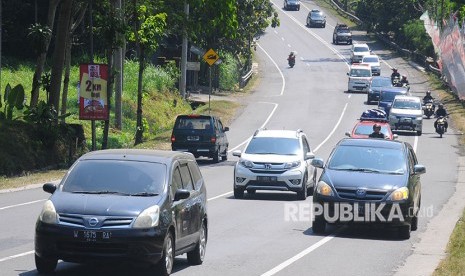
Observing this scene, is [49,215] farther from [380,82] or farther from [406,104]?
[380,82]

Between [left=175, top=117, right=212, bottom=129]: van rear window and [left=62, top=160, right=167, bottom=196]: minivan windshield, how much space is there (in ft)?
87.8

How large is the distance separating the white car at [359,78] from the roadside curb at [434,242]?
1748 inches

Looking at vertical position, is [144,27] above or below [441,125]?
above

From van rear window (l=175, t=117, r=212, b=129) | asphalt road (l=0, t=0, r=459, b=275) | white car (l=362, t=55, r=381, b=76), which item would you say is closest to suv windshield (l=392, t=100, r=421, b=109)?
asphalt road (l=0, t=0, r=459, b=275)

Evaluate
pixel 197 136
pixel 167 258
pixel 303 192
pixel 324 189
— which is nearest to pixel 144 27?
pixel 197 136

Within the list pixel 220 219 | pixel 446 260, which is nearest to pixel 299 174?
pixel 220 219

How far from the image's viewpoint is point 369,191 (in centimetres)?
1998

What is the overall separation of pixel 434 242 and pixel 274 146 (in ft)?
30.6

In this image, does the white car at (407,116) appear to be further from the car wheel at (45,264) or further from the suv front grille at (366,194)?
the car wheel at (45,264)

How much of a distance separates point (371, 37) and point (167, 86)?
4835cm

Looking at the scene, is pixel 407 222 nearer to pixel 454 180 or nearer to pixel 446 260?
pixel 446 260

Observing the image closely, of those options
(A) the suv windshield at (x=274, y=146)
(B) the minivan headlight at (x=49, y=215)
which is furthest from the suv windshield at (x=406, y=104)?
(B) the minivan headlight at (x=49, y=215)

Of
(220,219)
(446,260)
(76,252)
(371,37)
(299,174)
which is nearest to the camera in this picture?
(76,252)

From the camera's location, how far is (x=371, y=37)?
10894cm
